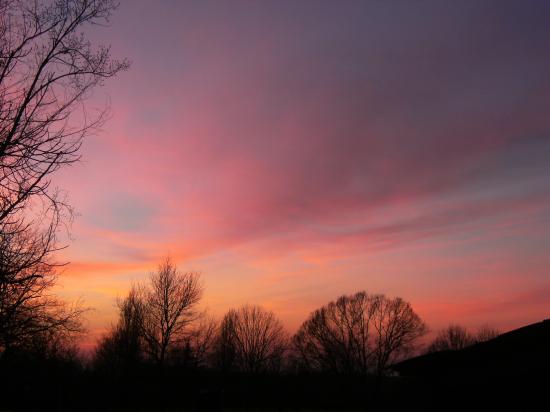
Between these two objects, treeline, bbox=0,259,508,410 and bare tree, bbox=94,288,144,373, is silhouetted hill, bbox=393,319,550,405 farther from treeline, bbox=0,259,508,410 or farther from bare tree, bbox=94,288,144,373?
bare tree, bbox=94,288,144,373

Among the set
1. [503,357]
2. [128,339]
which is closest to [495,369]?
[503,357]

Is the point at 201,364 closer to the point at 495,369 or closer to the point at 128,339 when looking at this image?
the point at 128,339

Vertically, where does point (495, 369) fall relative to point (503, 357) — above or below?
below

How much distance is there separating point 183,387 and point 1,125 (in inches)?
1823

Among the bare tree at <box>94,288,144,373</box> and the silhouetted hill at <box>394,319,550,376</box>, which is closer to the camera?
the silhouetted hill at <box>394,319,550,376</box>

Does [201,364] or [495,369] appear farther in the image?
[201,364]

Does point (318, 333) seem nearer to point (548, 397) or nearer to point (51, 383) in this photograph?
point (51, 383)

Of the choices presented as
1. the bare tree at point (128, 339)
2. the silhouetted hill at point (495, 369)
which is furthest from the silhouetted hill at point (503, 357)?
the bare tree at point (128, 339)

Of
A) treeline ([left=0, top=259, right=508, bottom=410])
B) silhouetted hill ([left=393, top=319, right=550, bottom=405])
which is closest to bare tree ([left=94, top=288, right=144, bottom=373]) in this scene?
treeline ([left=0, top=259, right=508, bottom=410])

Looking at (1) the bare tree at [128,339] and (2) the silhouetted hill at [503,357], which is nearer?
(2) the silhouetted hill at [503,357]

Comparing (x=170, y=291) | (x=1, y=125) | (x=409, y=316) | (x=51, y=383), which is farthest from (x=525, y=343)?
(x=409, y=316)

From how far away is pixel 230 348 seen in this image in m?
78.8

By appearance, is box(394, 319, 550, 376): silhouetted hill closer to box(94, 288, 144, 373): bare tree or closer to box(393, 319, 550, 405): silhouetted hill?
box(393, 319, 550, 405): silhouetted hill

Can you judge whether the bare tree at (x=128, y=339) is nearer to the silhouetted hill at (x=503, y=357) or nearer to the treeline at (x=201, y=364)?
the treeline at (x=201, y=364)
